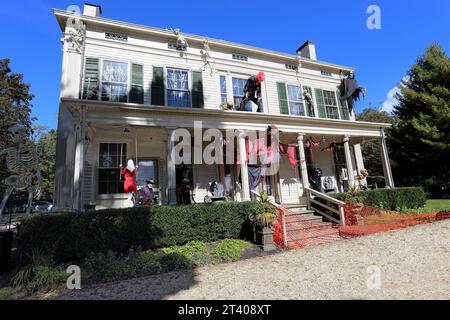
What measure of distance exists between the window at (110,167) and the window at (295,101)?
8454mm

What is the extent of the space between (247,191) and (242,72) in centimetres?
624

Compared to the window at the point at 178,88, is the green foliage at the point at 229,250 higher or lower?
lower

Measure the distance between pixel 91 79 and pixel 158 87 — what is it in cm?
248

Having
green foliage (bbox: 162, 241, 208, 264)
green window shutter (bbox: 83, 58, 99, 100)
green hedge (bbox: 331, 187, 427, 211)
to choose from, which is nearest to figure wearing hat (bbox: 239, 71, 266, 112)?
green hedge (bbox: 331, 187, 427, 211)

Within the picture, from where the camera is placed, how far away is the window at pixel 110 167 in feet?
32.4

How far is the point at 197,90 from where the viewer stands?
1136 centimetres

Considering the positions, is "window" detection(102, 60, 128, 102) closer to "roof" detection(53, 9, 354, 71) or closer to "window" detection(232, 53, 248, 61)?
"roof" detection(53, 9, 354, 71)

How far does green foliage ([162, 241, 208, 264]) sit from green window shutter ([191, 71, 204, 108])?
620 centimetres

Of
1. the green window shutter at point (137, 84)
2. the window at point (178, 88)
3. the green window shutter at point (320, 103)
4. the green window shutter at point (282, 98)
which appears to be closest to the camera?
the green window shutter at point (137, 84)

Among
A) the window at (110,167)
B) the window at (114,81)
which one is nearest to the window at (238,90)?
the window at (114,81)

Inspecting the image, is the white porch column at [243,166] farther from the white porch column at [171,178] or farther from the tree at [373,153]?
the tree at [373,153]

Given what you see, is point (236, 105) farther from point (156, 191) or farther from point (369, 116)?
point (369, 116)

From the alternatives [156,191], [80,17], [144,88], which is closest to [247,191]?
[156,191]

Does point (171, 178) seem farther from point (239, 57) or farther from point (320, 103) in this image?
point (320, 103)
